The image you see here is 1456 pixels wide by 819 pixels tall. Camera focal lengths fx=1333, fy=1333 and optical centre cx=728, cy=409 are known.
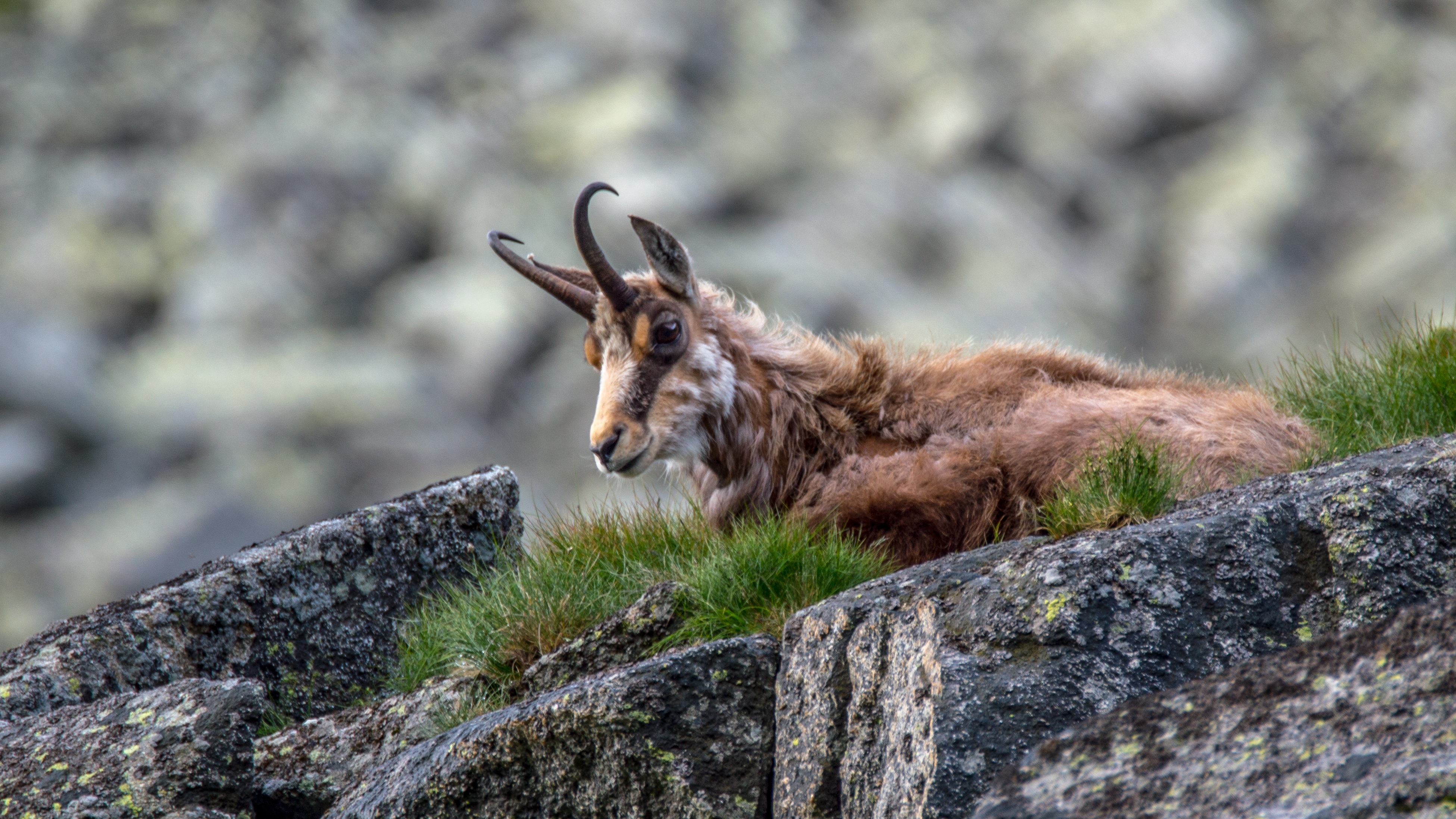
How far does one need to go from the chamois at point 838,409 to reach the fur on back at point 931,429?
10mm

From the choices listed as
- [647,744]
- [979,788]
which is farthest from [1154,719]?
[647,744]

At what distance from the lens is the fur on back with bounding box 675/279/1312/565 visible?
5730 millimetres

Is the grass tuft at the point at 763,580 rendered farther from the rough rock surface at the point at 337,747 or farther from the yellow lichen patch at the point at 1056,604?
the yellow lichen patch at the point at 1056,604

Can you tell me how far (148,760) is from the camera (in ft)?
16.6

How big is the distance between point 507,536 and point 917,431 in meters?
2.33

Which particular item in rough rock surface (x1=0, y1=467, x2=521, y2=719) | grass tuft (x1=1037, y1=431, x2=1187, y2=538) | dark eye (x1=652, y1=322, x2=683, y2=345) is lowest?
grass tuft (x1=1037, y1=431, x2=1187, y2=538)

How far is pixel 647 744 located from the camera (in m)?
4.30

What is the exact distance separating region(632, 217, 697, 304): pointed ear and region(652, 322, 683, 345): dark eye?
31cm

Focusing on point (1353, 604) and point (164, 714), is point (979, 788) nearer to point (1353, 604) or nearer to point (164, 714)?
point (1353, 604)

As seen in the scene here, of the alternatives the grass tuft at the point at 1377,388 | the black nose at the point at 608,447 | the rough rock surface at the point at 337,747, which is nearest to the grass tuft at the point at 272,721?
the rough rock surface at the point at 337,747

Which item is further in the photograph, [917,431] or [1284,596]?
[917,431]

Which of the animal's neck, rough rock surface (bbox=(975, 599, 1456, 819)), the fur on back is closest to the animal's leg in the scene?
the fur on back

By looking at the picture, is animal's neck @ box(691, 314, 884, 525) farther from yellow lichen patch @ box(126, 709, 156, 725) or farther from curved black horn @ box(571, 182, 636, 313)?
yellow lichen patch @ box(126, 709, 156, 725)

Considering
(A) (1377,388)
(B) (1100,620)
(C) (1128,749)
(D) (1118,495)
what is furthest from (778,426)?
(C) (1128,749)
